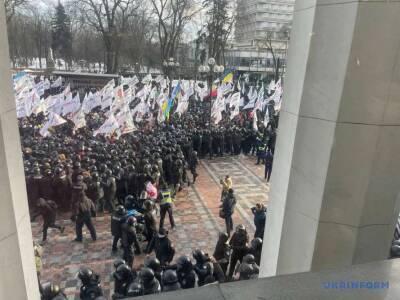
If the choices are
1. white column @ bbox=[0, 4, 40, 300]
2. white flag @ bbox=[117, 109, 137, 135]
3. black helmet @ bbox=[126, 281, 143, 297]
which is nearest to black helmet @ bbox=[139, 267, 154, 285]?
black helmet @ bbox=[126, 281, 143, 297]

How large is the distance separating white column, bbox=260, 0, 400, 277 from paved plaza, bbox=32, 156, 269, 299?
391 centimetres

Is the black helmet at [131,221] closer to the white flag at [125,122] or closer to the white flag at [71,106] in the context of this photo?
the white flag at [125,122]

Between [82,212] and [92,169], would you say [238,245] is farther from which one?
Answer: [92,169]

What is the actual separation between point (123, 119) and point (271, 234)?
8.05 metres

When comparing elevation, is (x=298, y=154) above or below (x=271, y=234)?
above

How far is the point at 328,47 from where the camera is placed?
Answer: 309cm

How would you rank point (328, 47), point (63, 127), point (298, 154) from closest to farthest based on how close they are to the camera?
point (328, 47) → point (298, 154) → point (63, 127)

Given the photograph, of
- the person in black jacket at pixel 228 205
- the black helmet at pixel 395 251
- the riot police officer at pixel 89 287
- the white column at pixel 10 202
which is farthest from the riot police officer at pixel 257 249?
the white column at pixel 10 202

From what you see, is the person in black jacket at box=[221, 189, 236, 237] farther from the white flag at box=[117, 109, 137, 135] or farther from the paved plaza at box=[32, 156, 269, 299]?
the white flag at box=[117, 109, 137, 135]

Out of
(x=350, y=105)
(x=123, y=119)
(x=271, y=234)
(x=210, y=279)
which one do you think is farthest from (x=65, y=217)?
(x=350, y=105)

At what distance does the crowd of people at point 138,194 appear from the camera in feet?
15.2

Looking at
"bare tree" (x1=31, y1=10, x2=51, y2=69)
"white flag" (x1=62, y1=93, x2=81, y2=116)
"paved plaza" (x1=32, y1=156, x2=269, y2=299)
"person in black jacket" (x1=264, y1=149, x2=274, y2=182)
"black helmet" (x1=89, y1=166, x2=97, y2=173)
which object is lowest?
"paved plaza" (x1=32, y1=156, x2=269, y2=299)

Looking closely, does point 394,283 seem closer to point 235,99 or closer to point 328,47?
point 328,47

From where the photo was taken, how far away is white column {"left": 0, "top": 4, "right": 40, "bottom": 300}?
2545mm
